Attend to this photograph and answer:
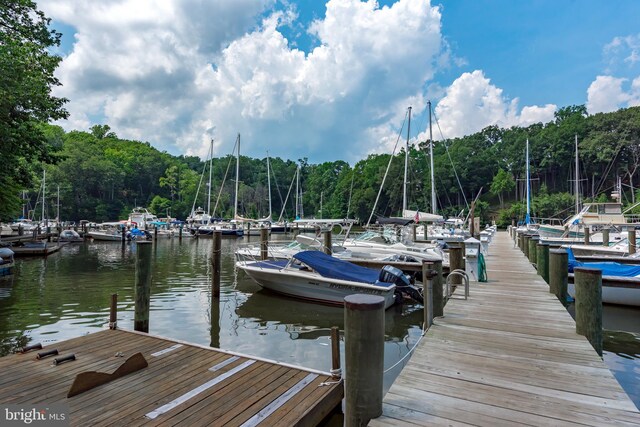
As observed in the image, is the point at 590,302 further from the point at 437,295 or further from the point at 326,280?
the point at 326,280

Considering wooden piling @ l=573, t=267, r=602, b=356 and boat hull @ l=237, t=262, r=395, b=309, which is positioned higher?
wooden piling @ l=573, t=267, r=602, b=356

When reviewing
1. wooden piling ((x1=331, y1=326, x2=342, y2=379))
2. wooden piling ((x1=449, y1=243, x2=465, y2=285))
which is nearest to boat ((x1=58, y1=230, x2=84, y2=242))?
wooden piling ((x1=449, y1=243, x2=465, y2=285))

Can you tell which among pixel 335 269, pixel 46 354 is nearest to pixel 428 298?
pixel 335 269

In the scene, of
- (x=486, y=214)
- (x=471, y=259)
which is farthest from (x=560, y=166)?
(x=471, y=259)

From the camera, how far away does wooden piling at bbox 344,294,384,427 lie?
9.89 feet

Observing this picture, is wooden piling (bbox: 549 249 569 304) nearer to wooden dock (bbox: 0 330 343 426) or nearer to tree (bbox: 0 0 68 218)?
wooden dock (bbox: 0 330 343 426)

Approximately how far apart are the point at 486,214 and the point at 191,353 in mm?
76766

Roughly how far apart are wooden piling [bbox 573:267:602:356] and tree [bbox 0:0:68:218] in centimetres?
1543

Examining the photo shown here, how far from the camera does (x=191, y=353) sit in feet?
18.5

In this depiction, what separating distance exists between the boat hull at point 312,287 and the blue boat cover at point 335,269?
0.71 ft

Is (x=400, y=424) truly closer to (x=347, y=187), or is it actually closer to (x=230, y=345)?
(x=230, y=345)

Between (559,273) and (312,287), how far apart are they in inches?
269

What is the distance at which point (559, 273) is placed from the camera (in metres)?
8.18

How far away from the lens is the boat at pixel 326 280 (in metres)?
10.5
